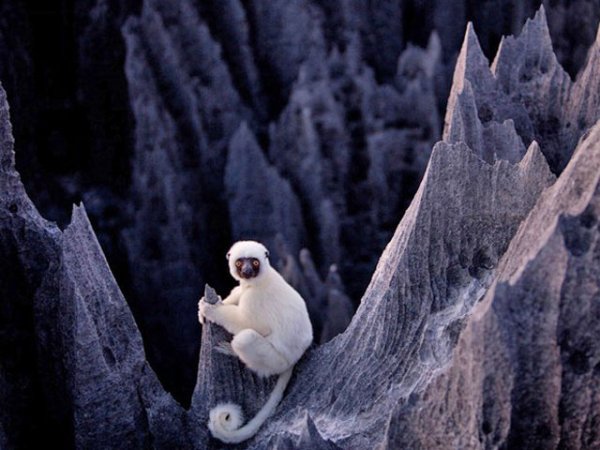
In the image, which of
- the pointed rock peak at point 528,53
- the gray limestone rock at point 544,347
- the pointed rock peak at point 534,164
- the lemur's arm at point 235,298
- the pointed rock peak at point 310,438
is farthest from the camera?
the pointed rock peak at point 528,53

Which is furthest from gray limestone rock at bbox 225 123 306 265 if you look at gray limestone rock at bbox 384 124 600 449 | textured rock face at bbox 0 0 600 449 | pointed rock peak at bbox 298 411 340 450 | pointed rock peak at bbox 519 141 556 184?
gray limestone rock at bbox 384 124 600 449

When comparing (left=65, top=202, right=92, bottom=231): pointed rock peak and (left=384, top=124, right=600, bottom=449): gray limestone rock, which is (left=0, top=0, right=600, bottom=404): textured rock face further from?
(left=384, top=124, right=600, bottom=449): gray limestone rock

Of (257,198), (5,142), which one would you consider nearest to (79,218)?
(5,142)

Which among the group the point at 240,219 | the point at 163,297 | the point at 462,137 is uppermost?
the point at 462,137

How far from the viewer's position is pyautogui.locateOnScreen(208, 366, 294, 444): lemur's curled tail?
2.28 meters

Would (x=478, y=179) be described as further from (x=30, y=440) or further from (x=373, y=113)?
(x=373, y=113)

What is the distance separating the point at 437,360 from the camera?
2.01 meters

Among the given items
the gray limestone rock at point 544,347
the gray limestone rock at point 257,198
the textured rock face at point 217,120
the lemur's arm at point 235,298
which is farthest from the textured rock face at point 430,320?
the textured rock face at point 217,120

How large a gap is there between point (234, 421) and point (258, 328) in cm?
26

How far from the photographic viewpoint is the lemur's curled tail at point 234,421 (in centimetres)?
228

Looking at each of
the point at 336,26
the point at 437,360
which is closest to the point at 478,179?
the point at 437,360

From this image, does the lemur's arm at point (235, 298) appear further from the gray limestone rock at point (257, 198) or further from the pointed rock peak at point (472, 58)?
the gray limestone rock at point (257, 198)

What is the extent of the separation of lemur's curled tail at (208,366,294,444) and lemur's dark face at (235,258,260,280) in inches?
13.4

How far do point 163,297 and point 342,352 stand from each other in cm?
318
